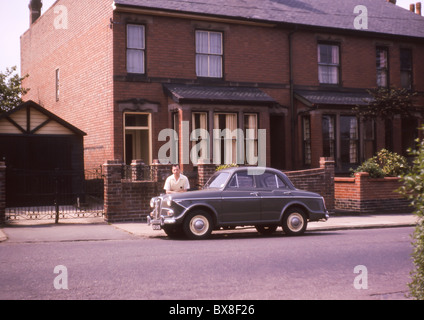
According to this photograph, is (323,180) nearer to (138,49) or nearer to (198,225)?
(198,225)

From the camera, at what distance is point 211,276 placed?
25.3 feet

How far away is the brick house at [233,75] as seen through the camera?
20.2 meters

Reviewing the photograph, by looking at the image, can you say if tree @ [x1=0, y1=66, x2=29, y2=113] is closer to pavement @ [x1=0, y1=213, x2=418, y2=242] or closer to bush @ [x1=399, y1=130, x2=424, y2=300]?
pavement @ [x1=0, y1=213, x2=418, y2=242]

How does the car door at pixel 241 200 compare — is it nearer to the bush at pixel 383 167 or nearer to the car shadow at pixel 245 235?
the car shadow at pixel 245 235

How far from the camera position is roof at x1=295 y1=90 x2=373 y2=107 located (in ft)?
72.4

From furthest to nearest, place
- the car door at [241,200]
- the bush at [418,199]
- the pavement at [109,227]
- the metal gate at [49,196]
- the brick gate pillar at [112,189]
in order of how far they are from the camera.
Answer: the metal gate at [49,196] < the brick gate pillar at [112,189] < the pavement at [109,227] < the car door at [241,200] < the bush at [418,199]

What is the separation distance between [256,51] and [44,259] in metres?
15.2

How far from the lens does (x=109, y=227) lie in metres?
14.6

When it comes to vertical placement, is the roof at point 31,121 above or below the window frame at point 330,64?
below

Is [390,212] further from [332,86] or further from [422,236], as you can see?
[422,236]

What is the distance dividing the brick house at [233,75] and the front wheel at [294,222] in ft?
24.6

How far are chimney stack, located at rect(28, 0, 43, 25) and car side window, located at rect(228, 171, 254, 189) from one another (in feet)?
81.8

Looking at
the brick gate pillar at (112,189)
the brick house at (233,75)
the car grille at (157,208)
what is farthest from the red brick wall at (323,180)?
the car grille at (157,208)

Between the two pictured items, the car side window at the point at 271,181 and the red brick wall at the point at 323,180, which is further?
the red brick wall at the point at 323,180
